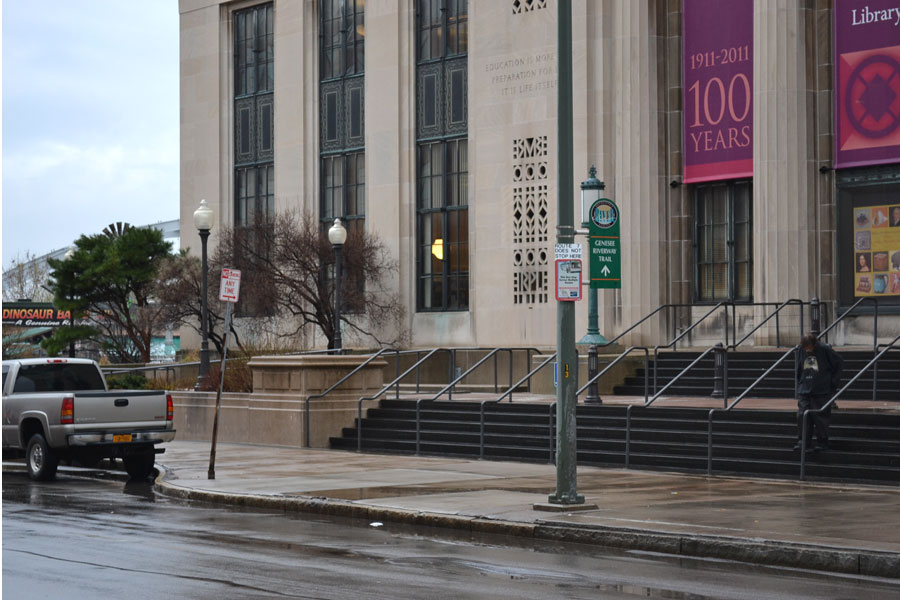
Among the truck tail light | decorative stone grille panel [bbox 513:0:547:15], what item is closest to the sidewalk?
the truck tail light

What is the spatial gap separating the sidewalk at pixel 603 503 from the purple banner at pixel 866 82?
11.9m

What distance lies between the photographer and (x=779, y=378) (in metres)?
25.8

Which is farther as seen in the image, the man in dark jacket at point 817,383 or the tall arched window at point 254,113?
the tall arched window at point 254,113

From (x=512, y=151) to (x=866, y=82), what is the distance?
1058 centimetres

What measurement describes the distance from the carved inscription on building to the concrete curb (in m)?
20.4

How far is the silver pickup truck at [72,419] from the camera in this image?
21344 millimetres

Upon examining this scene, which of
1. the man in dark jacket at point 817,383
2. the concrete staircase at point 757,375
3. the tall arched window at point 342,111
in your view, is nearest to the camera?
the man in dark jacket at point 817,383

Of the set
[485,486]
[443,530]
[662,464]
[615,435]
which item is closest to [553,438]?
[615,435]

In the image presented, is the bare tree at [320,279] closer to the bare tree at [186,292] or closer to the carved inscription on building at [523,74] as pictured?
the bare tree at [186,292]

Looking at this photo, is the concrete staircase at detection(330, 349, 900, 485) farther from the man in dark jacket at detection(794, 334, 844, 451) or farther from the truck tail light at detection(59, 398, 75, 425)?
the truck tail light at detection(59, 398, 75, 425)

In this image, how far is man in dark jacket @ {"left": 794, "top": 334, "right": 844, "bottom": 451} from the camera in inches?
741

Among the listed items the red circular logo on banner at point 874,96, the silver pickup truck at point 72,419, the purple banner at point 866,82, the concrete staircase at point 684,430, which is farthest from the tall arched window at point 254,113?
the silver pickup truck at point 72,419

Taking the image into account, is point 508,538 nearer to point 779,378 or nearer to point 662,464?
point 662,464

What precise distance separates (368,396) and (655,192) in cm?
967
